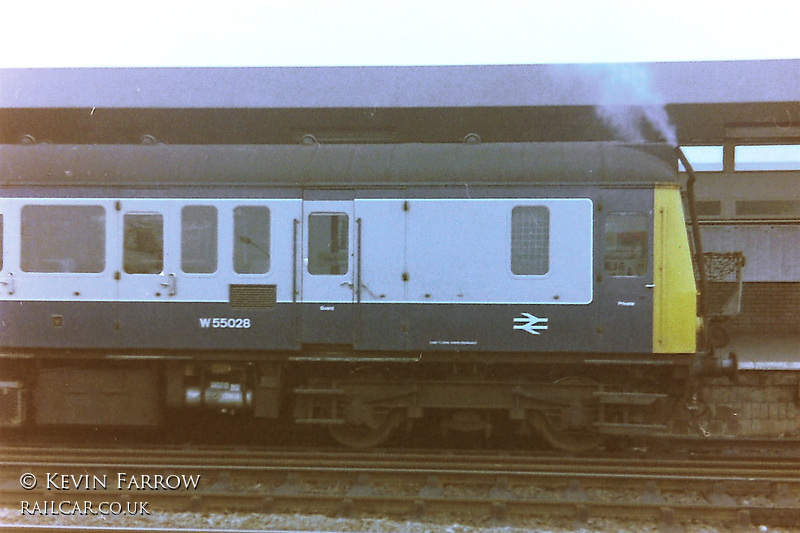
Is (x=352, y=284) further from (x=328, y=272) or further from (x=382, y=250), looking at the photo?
(x=382, y=250)

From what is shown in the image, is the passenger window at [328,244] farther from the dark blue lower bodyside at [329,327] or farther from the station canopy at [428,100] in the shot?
the station canopy at [428,100]

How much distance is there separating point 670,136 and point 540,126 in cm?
224

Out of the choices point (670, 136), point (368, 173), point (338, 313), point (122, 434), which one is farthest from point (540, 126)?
point (122, 434)

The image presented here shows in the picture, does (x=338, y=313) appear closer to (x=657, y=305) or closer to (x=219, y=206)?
(x=219, y=206)

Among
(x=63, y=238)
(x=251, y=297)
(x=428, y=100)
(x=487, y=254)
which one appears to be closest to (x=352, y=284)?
(x=251, y=297)

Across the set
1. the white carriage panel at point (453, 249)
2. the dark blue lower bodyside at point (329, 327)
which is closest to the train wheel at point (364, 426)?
the dark blue lower bodyside at point (329, 327)

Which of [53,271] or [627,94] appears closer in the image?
[53,271]

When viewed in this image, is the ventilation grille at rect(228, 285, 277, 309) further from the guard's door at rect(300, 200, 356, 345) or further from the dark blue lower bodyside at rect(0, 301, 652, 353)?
the guard's door at rect(300, 200, 356, 345)

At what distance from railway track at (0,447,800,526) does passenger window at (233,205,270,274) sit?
86.6 inches

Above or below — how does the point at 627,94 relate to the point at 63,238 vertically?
above

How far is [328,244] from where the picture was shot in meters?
7.06

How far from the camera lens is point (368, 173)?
712 centimetres

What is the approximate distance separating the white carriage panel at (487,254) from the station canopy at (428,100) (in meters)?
3.73

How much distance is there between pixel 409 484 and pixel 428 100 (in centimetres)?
633
